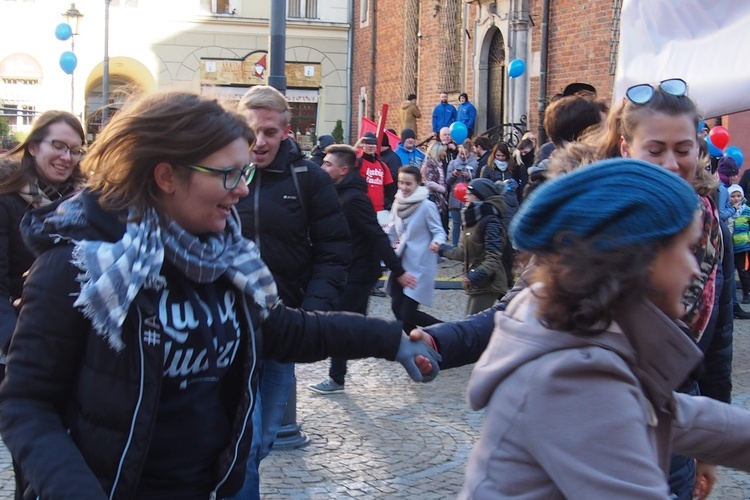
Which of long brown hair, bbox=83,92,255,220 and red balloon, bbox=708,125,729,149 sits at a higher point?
red balloon, bbox=708,125,729,149

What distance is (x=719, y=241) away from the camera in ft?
9.82

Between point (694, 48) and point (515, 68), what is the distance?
14.9 metres

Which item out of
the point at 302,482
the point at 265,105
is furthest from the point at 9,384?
the point at 302,482

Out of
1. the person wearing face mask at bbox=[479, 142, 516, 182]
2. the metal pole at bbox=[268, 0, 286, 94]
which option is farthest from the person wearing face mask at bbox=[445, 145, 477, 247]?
the metal pole at bbox=[268, 0, 286, 94]

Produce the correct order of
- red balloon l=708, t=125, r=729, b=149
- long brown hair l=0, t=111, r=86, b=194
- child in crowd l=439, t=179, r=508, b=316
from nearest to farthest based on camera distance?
long brown hair l=0, t=111, r=86, b=194 < child in crowd l=439, t=179, r=508, b=316 < red balloon l=708, t=125, r=729, b=149

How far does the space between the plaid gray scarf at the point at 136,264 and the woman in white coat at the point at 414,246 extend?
5.57 metres

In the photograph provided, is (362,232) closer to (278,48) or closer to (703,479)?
(278,48)

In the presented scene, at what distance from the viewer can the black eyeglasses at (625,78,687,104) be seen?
2.88 metres

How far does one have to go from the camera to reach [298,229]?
4.64m

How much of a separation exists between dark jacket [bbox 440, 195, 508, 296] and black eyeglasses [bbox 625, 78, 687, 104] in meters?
4.66

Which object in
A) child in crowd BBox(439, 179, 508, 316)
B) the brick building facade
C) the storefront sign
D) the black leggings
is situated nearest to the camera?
child in crowd BBox(439, 179, 508, 316)

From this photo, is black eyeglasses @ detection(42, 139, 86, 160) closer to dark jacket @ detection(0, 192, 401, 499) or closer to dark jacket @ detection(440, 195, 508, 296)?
dark jacket @ detection(0, 192, 401, 499)

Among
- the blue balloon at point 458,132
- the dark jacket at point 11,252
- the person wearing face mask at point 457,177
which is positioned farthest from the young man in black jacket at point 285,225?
the blue balloon at point 458,132

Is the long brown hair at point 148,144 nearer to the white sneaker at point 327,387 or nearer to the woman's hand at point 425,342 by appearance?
the woman's hand at point 425,342
